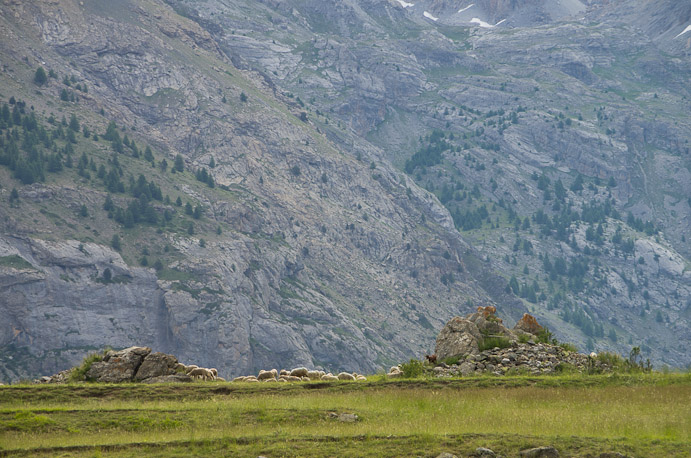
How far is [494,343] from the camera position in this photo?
117 ft

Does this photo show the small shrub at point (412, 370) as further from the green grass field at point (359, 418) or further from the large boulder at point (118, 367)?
the large boulder at point (118, 367)

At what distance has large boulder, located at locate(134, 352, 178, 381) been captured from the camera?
3277 cm

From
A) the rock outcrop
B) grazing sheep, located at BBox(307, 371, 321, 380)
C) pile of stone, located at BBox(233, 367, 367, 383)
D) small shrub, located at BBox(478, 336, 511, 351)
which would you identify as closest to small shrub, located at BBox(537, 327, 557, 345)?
the rock outcrop

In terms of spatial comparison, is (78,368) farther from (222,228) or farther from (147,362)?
(222,228)

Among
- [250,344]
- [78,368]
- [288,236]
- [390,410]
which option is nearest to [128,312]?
[250,344]

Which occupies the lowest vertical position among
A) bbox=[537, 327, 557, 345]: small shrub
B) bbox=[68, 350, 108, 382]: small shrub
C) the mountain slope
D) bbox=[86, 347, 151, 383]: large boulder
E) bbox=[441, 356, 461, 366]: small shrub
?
the mountain slope

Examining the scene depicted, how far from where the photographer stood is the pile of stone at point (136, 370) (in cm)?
3256

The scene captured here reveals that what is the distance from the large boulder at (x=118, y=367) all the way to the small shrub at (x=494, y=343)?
1573 centimetres

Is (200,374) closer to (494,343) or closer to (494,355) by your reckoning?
(494,355)

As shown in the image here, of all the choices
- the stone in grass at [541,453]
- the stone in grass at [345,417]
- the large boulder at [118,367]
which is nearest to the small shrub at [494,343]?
the stone in grass at [345,417]

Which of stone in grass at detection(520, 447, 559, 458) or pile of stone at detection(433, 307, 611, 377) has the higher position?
stone in grass at detection(520, 447, 559, 458)

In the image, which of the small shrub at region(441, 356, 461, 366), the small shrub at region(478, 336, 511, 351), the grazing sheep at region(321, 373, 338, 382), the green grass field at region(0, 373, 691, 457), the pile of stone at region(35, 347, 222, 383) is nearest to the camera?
the green grass field at region(0, 373, 691, 457)

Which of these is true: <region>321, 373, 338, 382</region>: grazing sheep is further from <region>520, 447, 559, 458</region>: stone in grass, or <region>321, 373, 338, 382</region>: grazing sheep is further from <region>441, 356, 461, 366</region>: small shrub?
<region>520, 447, 559, 458</region>: stone in grass

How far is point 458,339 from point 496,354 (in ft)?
6.57
